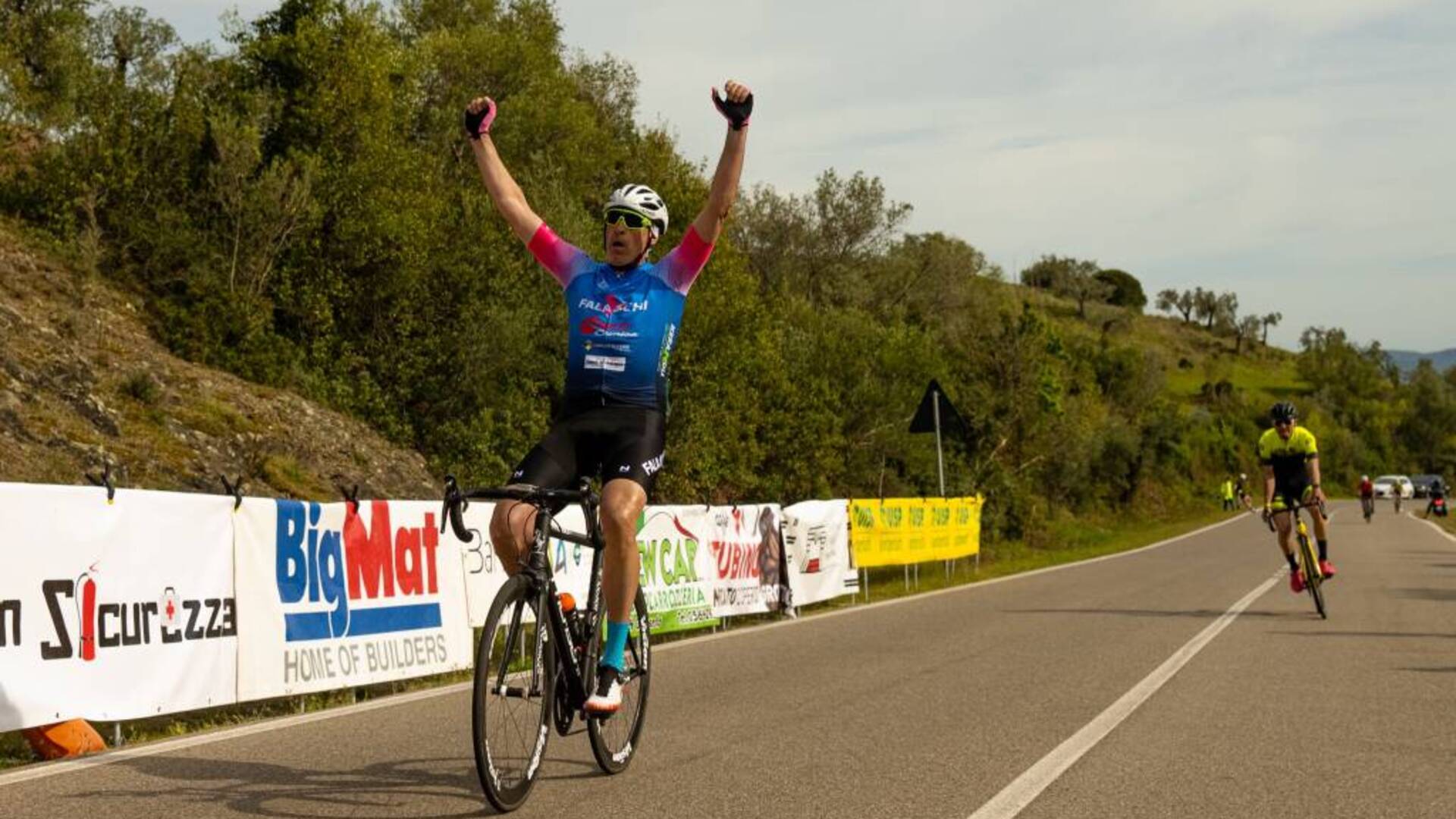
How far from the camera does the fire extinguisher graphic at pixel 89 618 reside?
780cm

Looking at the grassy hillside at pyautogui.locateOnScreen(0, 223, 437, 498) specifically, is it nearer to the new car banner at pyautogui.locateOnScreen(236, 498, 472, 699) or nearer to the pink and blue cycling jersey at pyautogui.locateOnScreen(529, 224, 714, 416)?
the new car banner at pyautogui.locateOnScreen(236, 498, 472, 699)

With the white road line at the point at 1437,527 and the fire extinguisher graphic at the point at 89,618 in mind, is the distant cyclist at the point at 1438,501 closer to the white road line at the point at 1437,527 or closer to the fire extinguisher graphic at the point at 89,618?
the white road line at the point at 1437,527

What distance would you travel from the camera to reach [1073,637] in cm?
1382

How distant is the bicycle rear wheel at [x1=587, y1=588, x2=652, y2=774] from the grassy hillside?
53.0ft

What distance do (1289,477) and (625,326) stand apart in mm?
12119

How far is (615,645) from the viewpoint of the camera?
19.5 feet

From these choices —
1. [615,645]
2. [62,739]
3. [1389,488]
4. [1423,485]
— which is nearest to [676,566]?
[62,739]

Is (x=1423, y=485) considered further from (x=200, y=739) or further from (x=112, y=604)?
(x=112, y=604)

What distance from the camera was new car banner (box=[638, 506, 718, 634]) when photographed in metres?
14.9

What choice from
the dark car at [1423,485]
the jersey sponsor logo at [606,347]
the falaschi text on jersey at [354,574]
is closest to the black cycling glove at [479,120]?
the jersey sponsor logo at [606,347]

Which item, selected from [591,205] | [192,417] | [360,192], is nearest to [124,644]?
[192,417]

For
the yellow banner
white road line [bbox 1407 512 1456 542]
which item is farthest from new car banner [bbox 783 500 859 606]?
white road line [bbox 1407 512 1456 542]

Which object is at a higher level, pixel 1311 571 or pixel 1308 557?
pixel 1308 557

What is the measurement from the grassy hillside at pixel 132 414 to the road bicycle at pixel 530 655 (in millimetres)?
16681
